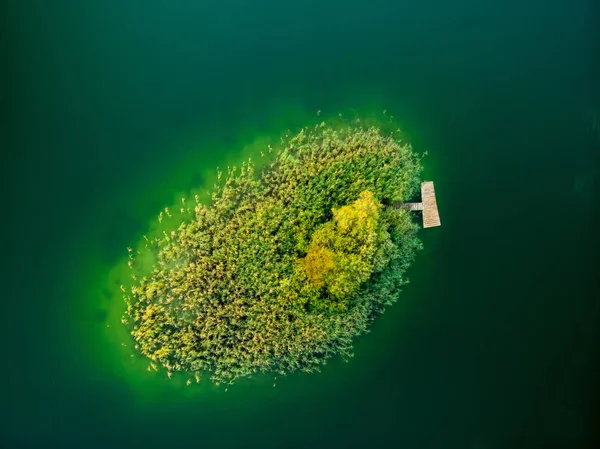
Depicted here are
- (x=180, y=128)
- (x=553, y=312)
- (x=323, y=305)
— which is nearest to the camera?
(x=323, y=305)

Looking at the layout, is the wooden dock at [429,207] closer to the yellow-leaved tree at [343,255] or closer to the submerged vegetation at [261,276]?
the submerged vegetation at [261,276]

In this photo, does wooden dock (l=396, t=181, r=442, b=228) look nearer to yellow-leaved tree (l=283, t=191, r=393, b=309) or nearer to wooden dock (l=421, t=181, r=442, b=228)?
wooden dock (l=421, t=181, r=442, b=228)

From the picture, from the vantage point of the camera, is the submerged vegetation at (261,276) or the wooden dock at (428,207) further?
the wooden dock at (428,207)

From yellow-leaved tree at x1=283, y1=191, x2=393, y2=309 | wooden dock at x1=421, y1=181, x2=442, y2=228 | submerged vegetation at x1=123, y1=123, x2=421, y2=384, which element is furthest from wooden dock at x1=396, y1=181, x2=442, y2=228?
yellow-leaved tree at x1=283, y1=191, x2=393, y2=309

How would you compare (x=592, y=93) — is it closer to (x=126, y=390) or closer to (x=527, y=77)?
(x=527, y=77)

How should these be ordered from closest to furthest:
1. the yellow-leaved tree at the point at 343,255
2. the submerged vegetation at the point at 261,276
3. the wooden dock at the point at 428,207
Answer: the yellow-leaved tree at the point at 343,255
the submerged vegetation at the point at 261,276
the wooden dock at the point at 428,207

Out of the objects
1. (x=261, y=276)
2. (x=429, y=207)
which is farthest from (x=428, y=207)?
(x=261, y=276)

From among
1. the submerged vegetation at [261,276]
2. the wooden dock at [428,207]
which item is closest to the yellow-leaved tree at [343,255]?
the submerged vegetation at [261,276]

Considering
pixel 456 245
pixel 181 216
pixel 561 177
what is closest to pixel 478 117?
pixel 561 177
